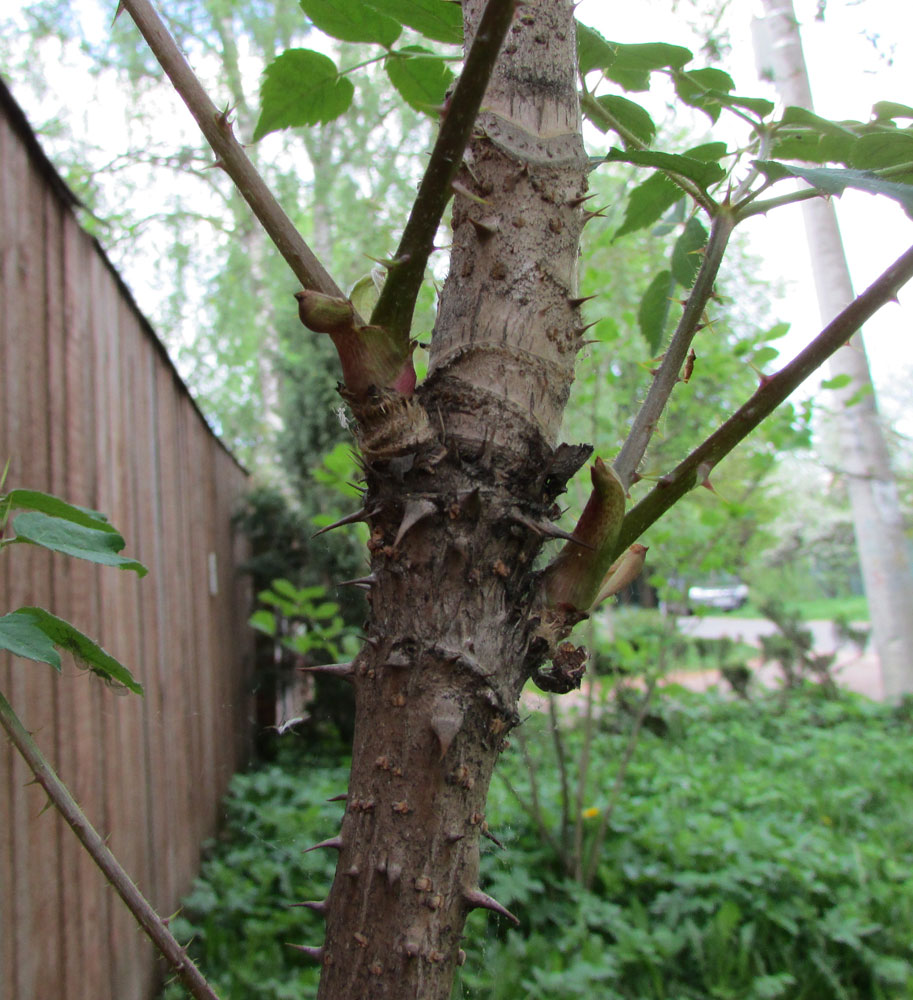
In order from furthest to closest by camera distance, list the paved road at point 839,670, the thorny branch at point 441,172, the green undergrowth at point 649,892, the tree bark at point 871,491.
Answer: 1. the paved road at point 839,670
2. the tree bark at point 871,491
3. the green undergrowth at point 649,892
4. the thorny branch at point 441,172

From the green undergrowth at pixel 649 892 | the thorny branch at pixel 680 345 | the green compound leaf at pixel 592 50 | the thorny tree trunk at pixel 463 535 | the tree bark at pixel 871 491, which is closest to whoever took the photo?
the thorny tree trunk at pixel 463 535

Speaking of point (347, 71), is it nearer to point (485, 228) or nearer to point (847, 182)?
point (485, 228)

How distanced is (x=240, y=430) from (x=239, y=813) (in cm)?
858

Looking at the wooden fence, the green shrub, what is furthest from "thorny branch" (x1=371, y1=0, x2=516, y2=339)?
the green shrub

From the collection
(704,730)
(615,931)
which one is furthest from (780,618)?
(615,931)

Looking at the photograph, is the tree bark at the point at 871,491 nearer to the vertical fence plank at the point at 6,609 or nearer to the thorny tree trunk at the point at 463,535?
the vertical fence plank at the point at 6,609

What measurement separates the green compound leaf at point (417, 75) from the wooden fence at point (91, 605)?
78cm

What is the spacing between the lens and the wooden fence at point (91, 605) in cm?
159

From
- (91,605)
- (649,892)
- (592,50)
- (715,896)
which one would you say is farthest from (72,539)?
(649,892)

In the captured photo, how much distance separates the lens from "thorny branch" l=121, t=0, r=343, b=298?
1.77 feet

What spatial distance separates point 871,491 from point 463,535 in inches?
334

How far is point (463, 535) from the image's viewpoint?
0.54 metres

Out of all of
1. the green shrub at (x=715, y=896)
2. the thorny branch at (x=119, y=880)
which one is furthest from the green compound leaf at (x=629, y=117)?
the green shrub at (x=715, y=896)

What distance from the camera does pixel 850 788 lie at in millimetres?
4641
